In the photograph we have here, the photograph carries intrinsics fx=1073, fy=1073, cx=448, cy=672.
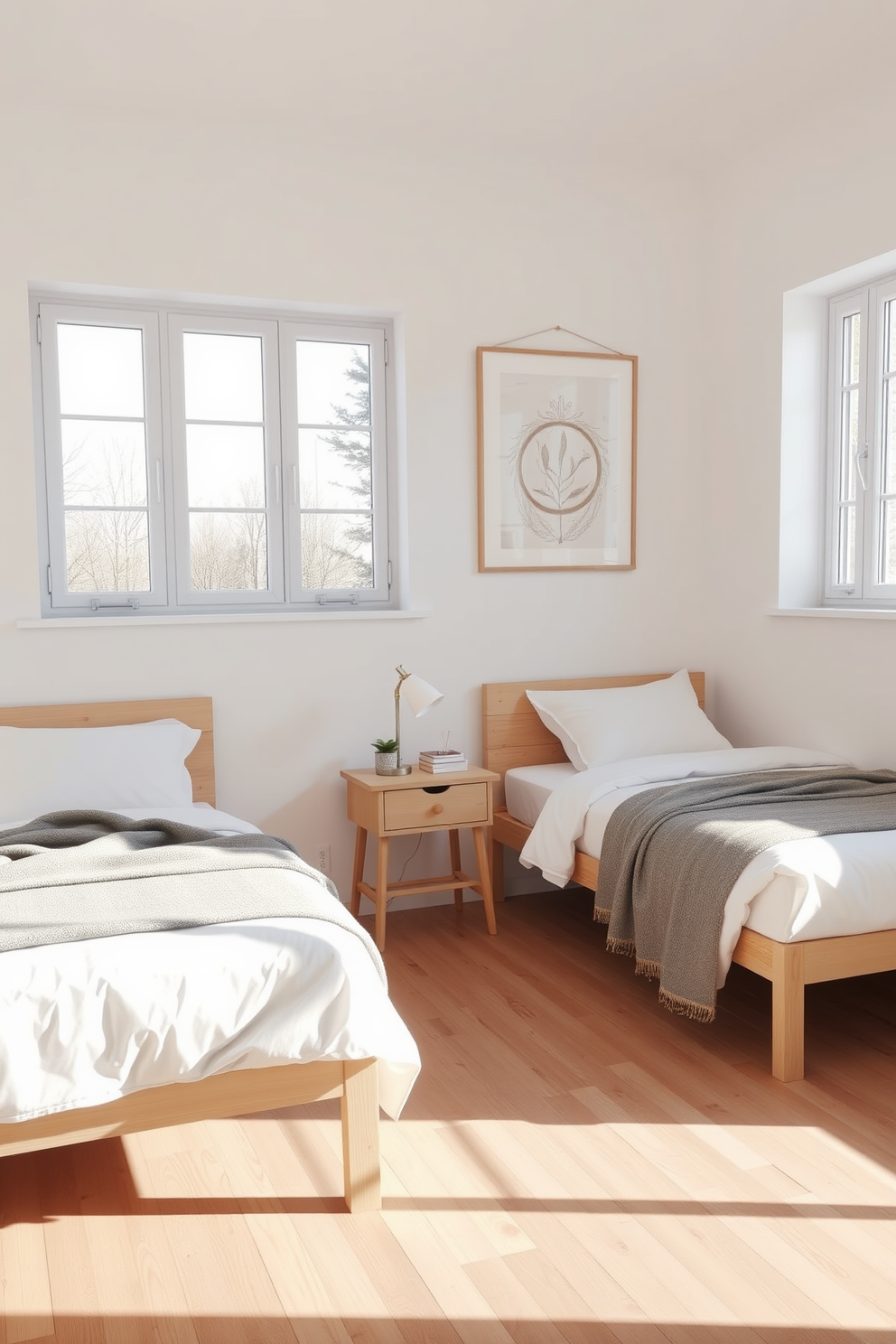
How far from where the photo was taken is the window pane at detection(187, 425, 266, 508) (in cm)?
383

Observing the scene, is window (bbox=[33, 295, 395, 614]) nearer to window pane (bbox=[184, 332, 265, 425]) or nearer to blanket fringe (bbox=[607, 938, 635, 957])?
window pane (bbox=[184, 332, 265, 425])

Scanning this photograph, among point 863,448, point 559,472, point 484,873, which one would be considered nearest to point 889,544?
point 863,448

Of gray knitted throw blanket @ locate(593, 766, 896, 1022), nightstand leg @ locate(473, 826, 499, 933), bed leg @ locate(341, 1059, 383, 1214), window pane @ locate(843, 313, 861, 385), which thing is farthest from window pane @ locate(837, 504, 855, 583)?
bed leg @ locate(341, 1059, 383, 1214)

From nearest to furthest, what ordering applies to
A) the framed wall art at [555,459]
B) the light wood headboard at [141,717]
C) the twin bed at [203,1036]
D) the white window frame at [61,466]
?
the twin bed at [203,1036], the light wood headboard at [141,717], the white window frame at [61,466], the framed wall art at [555,459]

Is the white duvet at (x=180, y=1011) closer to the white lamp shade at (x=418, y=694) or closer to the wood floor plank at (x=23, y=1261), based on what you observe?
A: the wood floor plank at (x=23, y=1261)

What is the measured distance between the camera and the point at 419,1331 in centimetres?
172

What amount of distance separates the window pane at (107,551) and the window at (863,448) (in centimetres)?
253

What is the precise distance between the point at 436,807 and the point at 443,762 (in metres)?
0.17

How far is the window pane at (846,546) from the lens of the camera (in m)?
3.94

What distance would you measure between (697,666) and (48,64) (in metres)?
3.15

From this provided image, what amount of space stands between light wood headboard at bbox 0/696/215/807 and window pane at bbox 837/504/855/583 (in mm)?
2362

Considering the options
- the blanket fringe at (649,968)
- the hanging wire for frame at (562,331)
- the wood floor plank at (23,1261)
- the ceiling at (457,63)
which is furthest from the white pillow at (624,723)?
the wood floor plank at (23,1261)

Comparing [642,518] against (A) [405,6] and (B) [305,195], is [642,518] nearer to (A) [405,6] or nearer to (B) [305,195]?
(B) [305,195]

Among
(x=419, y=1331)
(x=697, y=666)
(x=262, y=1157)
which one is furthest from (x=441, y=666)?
(x=419, y=1331)
